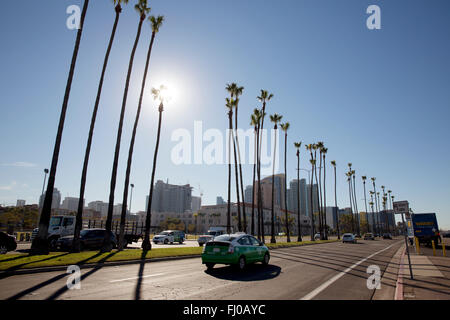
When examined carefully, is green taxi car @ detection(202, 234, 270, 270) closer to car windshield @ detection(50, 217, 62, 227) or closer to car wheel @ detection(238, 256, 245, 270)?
car wheel @ detection(238, 256, 245, 270)

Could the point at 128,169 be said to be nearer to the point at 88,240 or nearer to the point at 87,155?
the point at 87,155

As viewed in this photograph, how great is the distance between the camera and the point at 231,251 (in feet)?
37.5

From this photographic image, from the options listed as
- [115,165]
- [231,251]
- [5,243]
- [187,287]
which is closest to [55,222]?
[5,243]

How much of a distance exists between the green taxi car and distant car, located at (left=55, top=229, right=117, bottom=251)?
10.2 m

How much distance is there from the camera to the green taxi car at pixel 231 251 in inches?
452

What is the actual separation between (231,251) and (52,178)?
11659 mm

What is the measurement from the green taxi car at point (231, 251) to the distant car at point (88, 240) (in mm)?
10250

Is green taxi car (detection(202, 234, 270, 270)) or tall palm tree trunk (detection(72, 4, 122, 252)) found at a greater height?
tall palm tree trunk (detection(72, 4, 122, 252))

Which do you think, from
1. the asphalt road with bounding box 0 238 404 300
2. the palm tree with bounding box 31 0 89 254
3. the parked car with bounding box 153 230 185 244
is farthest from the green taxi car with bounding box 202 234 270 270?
the parked car with bounding box 153 230 185 244

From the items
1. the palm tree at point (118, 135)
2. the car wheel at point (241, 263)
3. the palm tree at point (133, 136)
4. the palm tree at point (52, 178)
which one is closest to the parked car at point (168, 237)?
the palm tree at point (133, 136)

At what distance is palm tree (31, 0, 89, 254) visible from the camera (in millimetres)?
15180

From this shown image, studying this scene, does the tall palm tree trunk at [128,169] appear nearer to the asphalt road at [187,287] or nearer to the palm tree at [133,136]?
the palm tree at [133,136]

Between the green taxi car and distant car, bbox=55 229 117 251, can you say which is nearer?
the green taxi car
